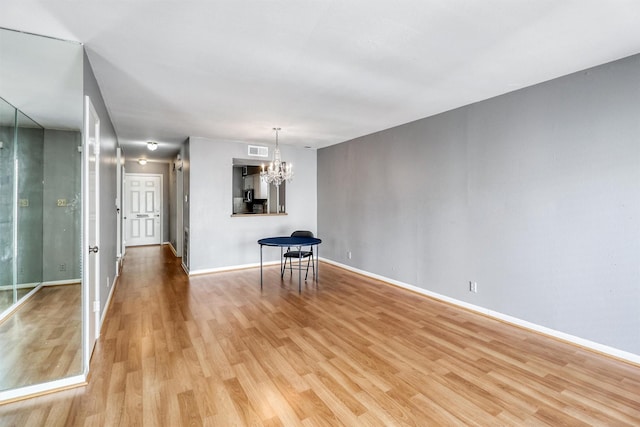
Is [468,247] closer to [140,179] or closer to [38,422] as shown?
[38,422]

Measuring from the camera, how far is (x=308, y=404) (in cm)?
194

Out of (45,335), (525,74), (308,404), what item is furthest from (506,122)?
(45,335)

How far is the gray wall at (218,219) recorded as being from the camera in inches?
Answer: 209

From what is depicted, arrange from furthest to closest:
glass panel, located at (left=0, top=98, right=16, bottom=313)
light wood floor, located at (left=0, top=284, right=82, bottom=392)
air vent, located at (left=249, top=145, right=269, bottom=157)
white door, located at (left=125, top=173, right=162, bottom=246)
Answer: white door, located at (left=125, top=173, right=162, bottom=246) < air vent, located at (left=249, top=145, right=269, bottom=157) < glass panel, located at (left=0, top=98, right=16, bottom=313) < light wood floor, located at (left=0, top=284, right=82, bottom=392)

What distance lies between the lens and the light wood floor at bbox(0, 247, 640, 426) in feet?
6.06

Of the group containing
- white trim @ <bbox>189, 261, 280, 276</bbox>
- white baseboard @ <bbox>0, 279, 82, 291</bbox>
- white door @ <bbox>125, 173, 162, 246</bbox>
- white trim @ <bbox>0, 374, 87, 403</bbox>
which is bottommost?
white trim @ <bbox>0, 374, 87, 403</bbox>

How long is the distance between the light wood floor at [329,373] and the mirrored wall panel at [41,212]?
0.41m

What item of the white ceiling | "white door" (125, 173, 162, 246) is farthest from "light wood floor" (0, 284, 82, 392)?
"white door" (125, 173, 162, 246)

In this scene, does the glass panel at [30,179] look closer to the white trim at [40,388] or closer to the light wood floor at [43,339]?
the light wood floor at [43,339]

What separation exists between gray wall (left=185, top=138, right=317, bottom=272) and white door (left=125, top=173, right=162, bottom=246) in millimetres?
3746

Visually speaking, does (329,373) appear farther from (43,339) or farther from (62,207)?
(62,207)

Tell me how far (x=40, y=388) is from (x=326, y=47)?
10.2 feet

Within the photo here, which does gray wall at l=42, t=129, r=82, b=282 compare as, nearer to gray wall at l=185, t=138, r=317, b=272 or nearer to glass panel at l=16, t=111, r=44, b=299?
glass panel at l=16, t=111, r=44, b=299

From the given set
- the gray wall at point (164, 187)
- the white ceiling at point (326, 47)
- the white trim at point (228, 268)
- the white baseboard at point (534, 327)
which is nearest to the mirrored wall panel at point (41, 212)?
the white ceiling at point (326, 47)
